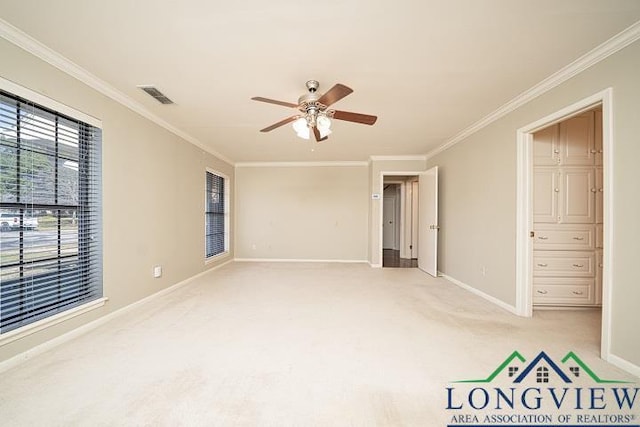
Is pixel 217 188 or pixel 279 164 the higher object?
pixel 279 164

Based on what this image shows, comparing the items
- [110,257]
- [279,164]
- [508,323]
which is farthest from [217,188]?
[508,323]

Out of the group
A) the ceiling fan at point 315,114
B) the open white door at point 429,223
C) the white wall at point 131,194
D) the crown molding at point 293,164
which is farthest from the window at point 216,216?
the open white door at point 429,223

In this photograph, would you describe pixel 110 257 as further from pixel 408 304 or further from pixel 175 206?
pixel 408 304

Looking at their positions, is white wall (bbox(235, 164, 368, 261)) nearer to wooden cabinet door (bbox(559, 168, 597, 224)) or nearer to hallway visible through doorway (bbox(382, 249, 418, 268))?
hallway visible through doorway (bbox(382, 249, 418, 268))

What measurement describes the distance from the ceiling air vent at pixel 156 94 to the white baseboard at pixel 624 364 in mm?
4561

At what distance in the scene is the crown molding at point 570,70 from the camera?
1753mm

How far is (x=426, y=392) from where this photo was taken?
1.55 m

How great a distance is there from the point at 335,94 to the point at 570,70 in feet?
6.82

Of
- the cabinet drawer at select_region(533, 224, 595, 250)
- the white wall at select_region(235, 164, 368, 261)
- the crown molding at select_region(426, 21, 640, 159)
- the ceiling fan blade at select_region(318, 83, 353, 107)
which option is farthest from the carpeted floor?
the white wall at select_region(235, 164, 368, 261)

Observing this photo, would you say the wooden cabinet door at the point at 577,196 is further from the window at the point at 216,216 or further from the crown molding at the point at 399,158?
the window at the point at 216,216

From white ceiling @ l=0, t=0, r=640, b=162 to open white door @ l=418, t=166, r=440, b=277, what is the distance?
1.82 metres

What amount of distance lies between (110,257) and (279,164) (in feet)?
12.9

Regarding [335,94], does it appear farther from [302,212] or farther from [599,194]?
[302,212]

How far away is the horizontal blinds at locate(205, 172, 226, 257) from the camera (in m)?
4.98
